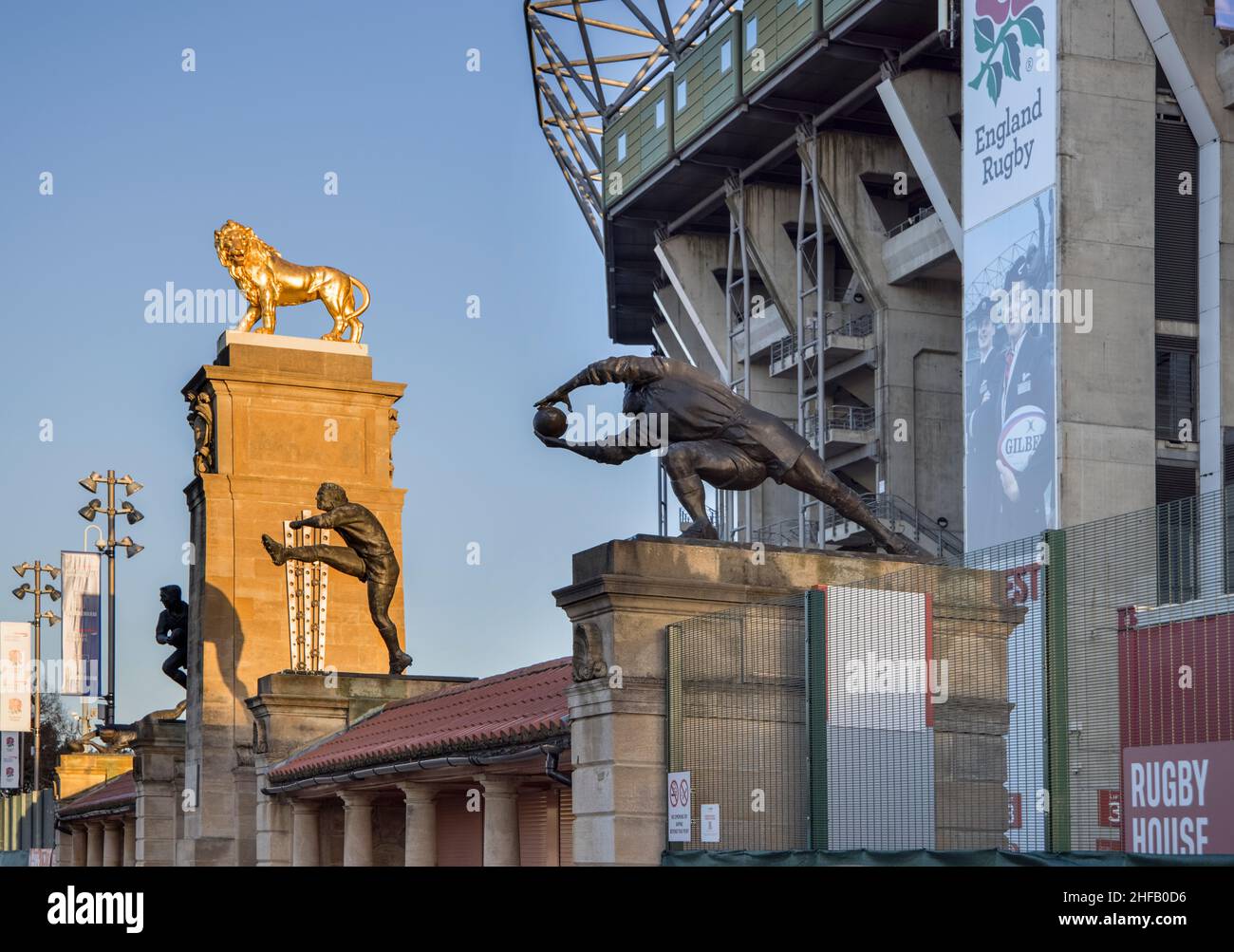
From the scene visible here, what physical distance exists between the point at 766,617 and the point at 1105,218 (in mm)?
30796

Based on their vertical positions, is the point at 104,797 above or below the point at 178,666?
below

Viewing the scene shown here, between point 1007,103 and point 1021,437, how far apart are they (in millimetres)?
8128

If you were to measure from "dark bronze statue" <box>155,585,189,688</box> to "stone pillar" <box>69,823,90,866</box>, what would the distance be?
16.7 metres

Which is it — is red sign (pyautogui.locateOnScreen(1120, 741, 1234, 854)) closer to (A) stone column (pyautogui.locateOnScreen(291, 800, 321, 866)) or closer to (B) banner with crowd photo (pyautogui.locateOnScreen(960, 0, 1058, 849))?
(A) stone column (pyautogui.locateOnScreen(291, 800, 321, 866))

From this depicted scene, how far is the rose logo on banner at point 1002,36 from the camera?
4512 centimetres

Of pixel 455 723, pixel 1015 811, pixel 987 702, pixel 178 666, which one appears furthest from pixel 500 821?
pixel 178 666

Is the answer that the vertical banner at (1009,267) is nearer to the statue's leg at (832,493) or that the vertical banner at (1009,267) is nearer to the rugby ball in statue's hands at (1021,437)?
the rugby ball in statue's hands at (1021,437)

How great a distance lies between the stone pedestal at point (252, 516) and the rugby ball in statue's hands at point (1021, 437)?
16.5 m

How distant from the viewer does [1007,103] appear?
4628 centimetres

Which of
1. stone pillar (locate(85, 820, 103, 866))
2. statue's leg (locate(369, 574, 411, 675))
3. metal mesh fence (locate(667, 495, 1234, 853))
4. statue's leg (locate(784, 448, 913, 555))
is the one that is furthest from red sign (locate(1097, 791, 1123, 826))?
stone pillar (locate(85, 820, 103, 866))

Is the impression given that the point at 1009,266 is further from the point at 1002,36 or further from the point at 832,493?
the point at 832,493

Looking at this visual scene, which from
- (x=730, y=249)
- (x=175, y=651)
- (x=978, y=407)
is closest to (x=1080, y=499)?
(x=978, y=407)

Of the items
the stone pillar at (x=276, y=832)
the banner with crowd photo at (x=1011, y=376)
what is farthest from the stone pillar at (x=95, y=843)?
the banner with crowd photo at (x=1011, y=376)

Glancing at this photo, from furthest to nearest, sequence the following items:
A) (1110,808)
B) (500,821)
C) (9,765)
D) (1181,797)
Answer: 1. (9,765)
2. (500,821)
3. (1110,808)
4. (1181,797)
